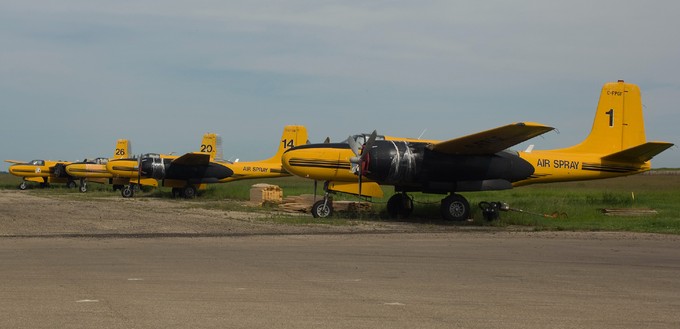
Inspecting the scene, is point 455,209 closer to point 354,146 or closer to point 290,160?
point 354,146

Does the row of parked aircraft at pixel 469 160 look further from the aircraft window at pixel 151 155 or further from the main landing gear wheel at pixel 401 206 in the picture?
the aircraft window at pixel 151 155

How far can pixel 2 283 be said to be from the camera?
341 inches

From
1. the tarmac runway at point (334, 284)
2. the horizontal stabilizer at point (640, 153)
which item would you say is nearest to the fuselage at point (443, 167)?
the horizontal stabilizer at point (640, 153)

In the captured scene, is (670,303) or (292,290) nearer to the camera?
(670,303)

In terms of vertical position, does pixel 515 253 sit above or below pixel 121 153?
below

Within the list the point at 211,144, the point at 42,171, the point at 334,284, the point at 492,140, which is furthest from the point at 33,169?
the point at 334,284

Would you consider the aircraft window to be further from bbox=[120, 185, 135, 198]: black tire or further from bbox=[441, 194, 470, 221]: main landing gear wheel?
bbox=[441, 194, 470, 221]: main landing gear wheel

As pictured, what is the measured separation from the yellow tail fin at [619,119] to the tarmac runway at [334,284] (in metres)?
10.3

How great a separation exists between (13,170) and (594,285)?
179 ft

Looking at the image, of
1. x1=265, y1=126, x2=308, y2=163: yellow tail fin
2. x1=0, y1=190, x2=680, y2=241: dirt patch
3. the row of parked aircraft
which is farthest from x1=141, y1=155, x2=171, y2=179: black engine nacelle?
the row of parked aircraft

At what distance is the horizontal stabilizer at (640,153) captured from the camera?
71.9 feet

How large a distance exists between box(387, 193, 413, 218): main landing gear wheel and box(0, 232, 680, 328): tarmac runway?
9.30 metres

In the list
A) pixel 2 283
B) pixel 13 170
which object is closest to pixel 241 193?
pixel 13 170

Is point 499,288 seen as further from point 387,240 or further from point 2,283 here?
point 387,240
